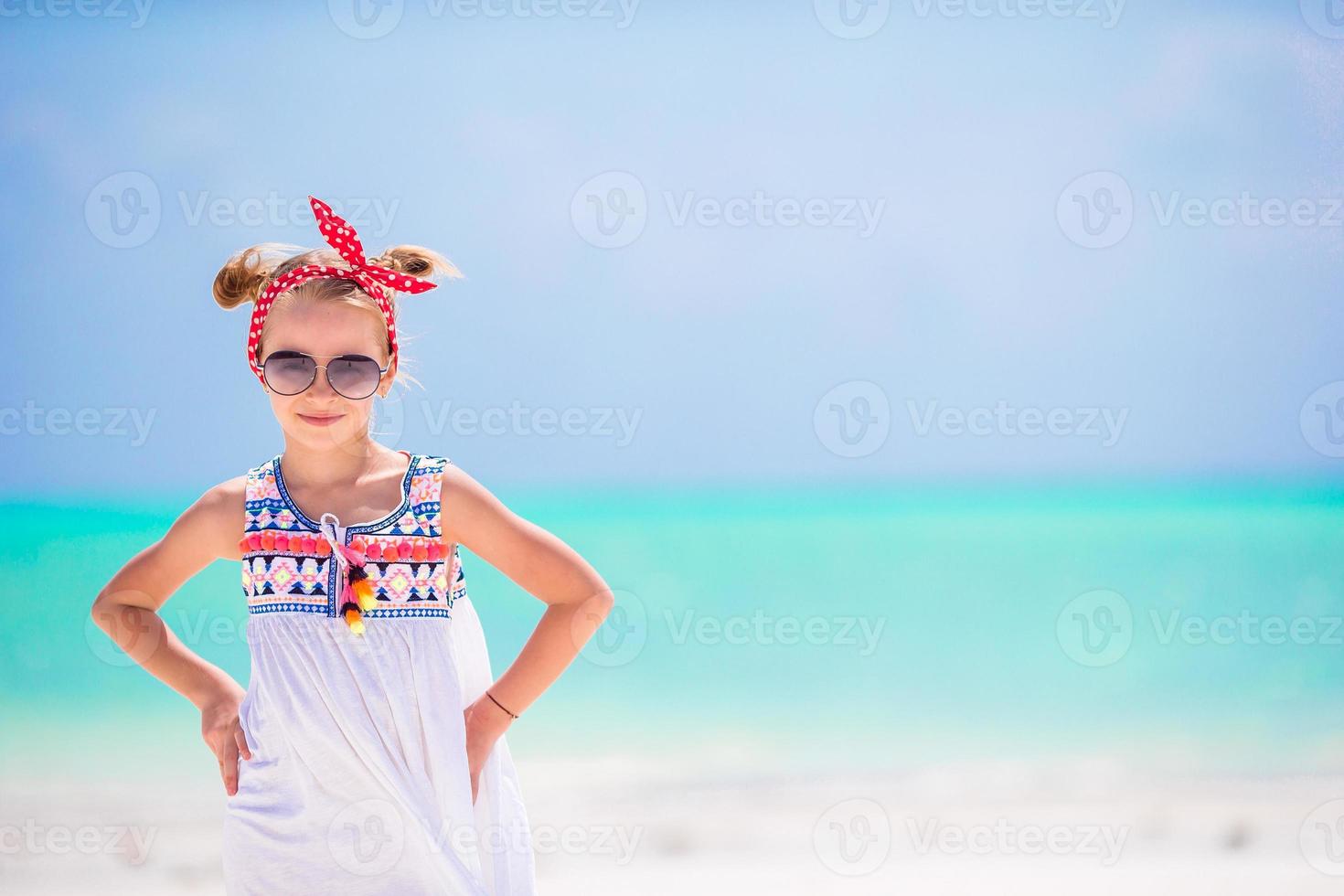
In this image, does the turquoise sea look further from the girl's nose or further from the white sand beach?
the girl's nose

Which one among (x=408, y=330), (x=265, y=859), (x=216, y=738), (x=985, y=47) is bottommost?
(x=265, y=859)

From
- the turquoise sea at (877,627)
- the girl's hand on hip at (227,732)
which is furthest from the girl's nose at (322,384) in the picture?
the turquoise sea at (877,627)

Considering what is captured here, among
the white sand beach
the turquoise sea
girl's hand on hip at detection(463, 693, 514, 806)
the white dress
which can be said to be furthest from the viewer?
the turquoise sea

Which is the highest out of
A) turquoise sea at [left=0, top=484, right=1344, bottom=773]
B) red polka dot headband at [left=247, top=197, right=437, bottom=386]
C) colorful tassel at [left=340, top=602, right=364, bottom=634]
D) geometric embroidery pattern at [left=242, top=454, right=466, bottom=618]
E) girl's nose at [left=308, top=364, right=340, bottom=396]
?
turquoise sea at [left=0, top=484, right=1344, bottom=773]

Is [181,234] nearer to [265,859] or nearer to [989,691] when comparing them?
[989,691]

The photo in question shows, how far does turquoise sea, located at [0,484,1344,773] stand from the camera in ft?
14.9

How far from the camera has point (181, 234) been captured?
6.15 m

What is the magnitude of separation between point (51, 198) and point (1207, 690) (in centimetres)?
495

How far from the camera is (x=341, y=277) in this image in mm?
1803

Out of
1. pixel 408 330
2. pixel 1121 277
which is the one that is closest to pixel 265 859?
pixel 408 330

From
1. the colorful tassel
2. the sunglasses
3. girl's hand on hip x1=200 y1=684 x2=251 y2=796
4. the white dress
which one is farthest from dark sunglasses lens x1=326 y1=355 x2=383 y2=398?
girl's hand on hip x1=200 y1=684 x2=251 y2=796

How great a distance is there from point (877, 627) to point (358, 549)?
501cm

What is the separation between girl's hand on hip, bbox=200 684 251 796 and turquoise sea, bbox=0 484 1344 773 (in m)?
2.55

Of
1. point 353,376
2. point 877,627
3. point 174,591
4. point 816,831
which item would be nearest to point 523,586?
point 353,376
